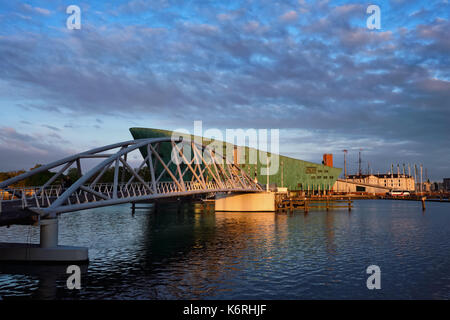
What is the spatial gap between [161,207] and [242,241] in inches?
2556

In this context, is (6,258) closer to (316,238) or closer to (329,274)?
(329,274)

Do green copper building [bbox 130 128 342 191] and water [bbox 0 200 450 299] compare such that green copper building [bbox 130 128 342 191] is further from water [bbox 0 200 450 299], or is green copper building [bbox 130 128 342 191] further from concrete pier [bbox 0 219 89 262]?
concrete pier [bbox 0 219 89 262]

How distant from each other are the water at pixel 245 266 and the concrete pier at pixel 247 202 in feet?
104

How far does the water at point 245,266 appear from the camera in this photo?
2147cm

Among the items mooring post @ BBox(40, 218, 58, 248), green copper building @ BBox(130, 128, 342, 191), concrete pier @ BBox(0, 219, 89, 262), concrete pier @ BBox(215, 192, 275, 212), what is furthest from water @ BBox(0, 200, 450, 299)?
green copper building @ BBox(130, 128, 342, 191)

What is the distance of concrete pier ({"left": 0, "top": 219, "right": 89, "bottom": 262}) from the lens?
88.9ft

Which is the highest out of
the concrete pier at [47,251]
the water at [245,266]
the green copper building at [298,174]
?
the green copper building at [298,174]

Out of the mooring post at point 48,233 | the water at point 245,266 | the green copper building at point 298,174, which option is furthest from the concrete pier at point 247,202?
the mooring post at point 48,233

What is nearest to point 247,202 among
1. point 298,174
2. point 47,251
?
point 47,251

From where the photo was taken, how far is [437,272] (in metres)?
25.9

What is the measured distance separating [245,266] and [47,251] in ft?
46.4

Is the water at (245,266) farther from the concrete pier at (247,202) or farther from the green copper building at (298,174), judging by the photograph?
the green copper building at (298,174)

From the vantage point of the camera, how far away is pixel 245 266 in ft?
92.2
